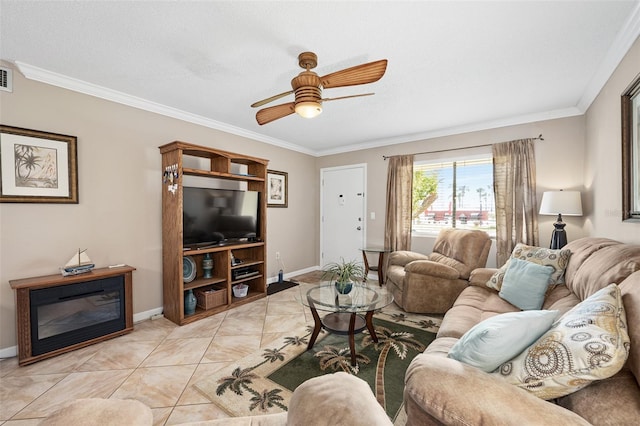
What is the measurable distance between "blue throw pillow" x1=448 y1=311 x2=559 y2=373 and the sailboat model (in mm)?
2973

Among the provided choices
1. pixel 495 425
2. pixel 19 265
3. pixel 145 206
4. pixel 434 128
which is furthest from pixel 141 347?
pixel 434 128

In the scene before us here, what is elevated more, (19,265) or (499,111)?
(499,111)

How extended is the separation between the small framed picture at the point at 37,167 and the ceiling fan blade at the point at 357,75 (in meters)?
2.44

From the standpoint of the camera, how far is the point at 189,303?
3076 millimetres

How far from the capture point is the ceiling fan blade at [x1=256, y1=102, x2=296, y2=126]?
216cm

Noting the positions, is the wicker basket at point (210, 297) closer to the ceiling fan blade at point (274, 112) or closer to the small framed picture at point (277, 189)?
the small framed picture at point (277, 189)

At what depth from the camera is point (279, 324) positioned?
2941mm

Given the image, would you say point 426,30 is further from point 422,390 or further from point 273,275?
point 273,275

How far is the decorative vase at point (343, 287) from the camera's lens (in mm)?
2414

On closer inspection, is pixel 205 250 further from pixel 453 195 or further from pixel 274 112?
pixel 453 195

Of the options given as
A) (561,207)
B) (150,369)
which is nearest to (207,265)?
(150,369)

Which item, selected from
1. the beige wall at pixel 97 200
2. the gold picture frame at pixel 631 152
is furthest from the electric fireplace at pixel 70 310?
the gold picture frame at pixel 631 152

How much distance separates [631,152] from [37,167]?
4.67 meters

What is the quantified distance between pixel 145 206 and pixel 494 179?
14.0ft
